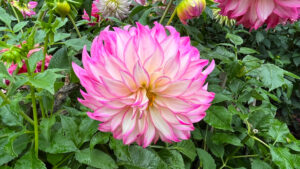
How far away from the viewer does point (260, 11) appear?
580mm

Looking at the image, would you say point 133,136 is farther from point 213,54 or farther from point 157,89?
point 213,54

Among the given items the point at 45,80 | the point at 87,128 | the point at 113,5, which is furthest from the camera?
the point at 113,5

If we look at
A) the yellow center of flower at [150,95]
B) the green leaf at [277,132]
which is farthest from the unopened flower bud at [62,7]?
the green leaf at [277,132]

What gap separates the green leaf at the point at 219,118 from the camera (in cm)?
61

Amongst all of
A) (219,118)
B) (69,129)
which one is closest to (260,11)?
(219,118)

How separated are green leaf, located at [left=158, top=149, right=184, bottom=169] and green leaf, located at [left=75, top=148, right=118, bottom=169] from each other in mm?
131

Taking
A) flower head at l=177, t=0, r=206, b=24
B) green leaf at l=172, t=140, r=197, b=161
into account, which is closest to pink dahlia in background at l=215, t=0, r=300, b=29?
flower head at l=177, t=0, r=206, b=24

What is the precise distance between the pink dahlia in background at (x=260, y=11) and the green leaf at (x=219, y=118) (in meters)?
0.21

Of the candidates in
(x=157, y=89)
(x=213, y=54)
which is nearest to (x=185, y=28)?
(x=213, y=54)

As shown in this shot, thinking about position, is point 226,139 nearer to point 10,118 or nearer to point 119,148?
point 119,148

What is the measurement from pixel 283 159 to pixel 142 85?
40cm

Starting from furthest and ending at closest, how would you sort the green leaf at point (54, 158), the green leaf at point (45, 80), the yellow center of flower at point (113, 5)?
the yellow center of flower at point (113, 5) < the green leaf at point (54, 158) < the green leaf at point (45, 80)

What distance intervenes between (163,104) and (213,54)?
1.08 feet

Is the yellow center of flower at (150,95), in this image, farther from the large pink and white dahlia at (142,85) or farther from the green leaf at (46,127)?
the green leaf at (46,127)
